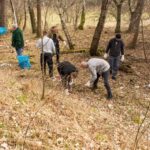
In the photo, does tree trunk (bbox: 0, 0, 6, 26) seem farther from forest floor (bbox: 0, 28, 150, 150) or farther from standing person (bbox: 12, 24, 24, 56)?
standing person (bbox: 12, 24, 24, 56)

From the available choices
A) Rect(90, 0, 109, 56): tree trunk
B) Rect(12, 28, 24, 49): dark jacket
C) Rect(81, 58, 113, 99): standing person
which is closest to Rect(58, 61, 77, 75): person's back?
Rect(81, 58, 113, 99): standing person

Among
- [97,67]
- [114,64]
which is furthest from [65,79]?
[114,64]

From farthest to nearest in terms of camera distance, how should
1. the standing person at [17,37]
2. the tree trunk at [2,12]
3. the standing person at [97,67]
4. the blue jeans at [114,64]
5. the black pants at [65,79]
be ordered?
the tree trunk at [2,12]
the standing person at [17,37]
the blue jeans at [114,64]
the black pants at [65,79]
the standing person at [97,67]

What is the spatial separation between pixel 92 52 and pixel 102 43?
3.72 metres

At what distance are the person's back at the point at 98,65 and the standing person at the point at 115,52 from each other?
2096 mm

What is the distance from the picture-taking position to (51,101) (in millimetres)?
10078

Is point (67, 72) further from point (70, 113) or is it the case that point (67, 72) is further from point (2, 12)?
point (2, 12)

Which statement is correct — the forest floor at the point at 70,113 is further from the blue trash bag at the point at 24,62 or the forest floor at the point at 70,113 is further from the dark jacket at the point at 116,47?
the dark jacket at the point at 116,47

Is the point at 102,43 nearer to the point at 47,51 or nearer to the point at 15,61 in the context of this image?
the point at 15,61

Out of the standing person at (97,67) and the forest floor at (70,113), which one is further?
the standing person at (97,67)

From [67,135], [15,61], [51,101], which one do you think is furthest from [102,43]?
[67,135]

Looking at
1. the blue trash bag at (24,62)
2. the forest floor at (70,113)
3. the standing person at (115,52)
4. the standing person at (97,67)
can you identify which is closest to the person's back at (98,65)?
the standing person at (97,67)

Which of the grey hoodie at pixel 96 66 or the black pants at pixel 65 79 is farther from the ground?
the grey hoodie at pixel 96 66

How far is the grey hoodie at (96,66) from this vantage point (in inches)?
427
